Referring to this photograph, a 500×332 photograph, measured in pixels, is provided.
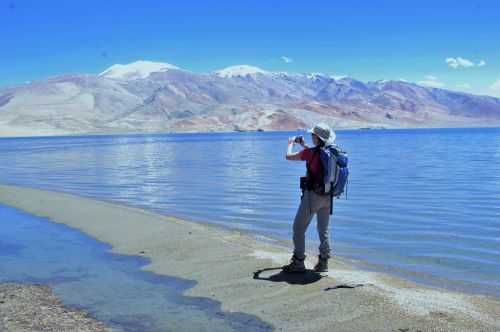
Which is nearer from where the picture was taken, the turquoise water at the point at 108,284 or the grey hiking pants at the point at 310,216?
the turquoise water at the point at 108,284

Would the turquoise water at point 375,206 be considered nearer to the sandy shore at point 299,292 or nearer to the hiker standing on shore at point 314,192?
the sandy shore at point 299,292

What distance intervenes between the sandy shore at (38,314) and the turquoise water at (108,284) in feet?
0.76

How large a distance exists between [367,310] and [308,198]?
2.02m

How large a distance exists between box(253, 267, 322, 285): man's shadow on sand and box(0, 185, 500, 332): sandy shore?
2 cm

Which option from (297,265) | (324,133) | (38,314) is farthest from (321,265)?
(38,314)

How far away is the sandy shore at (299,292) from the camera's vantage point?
720 cm

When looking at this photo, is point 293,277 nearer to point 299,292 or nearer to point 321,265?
point 321,265

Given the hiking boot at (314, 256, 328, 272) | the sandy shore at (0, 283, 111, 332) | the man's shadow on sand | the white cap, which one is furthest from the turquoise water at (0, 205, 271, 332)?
the white cap

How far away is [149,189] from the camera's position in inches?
1105

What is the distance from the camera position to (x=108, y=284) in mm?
9555

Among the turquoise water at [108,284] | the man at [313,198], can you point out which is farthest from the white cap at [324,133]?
the turquoise water at [108,284]

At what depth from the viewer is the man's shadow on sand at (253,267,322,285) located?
8898 mm

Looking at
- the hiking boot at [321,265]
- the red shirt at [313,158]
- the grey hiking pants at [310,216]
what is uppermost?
the red shirt at [313,158]

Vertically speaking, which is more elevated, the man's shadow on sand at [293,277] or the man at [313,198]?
the man at [313,198]
